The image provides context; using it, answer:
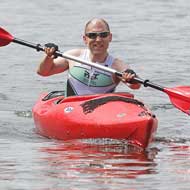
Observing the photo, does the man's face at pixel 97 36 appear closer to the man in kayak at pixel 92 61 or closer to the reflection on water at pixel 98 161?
the man in kayak at pixel 92 61

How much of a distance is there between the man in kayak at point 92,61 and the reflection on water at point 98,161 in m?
0.79

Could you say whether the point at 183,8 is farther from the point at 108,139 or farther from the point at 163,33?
the point at 108,139

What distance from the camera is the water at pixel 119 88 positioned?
7.98m

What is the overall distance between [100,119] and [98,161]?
1.04 metres

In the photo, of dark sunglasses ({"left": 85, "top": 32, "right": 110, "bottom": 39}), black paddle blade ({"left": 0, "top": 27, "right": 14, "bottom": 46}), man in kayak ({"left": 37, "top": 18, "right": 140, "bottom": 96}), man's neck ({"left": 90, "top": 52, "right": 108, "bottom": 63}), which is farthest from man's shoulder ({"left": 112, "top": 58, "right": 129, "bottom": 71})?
black paddle blade ({"left": 0, "top": 27, "right": 14, "bottom": 46})

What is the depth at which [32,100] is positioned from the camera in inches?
555

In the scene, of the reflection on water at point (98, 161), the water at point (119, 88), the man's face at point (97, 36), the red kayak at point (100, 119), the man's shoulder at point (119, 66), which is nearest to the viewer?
the water at point (119, 88)

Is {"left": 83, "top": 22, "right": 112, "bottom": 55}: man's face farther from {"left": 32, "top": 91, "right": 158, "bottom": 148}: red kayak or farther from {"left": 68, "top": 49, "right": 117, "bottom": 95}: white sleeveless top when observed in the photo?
{"left": 32, "top": 91, "right": 158, "bottom": 148}: red kayak

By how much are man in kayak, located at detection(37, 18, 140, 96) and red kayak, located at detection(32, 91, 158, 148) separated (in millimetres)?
266

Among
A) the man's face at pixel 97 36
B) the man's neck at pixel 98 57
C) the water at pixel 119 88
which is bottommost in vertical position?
the water at pixel 119 88

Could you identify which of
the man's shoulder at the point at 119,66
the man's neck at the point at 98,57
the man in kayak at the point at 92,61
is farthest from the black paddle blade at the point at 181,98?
the man's neck at the point at 98,57

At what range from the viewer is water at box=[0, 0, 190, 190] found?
7980mm

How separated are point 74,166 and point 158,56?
967 centimetres

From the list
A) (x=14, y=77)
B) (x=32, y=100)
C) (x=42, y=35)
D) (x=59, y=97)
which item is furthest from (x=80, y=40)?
(x=59, y=97)
